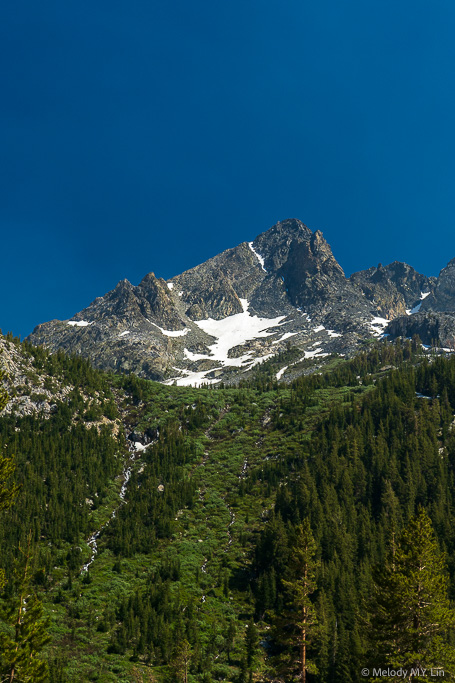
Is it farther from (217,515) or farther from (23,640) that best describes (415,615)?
(217,515)

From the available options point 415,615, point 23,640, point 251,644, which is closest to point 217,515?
point 251,644

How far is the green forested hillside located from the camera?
59.8m

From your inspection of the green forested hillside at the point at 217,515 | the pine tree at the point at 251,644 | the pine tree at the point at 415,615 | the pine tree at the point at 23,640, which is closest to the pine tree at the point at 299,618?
the green forested hillside at the point at 217,515

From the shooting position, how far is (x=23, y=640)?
29969 millimetres

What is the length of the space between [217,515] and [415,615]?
8590 centimetres

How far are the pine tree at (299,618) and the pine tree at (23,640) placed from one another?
18367 mm

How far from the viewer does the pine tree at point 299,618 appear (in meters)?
36.4

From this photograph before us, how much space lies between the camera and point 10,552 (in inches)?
3135

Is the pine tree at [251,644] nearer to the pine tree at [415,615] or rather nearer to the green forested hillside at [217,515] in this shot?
the green forested hillside at [217,515]

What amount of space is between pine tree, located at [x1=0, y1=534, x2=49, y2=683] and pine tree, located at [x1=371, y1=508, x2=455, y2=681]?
864 inches

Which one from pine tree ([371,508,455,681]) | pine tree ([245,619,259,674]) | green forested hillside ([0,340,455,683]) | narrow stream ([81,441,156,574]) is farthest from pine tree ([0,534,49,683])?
narrow stream ([81,441,156,574])

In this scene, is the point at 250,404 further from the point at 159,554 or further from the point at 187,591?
the point at 187,591

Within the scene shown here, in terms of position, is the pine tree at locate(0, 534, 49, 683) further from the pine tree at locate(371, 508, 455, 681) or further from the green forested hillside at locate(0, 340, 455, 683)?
the pine tree at locate(371, 508, 455, 681)

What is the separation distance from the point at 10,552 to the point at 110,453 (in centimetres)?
5523
